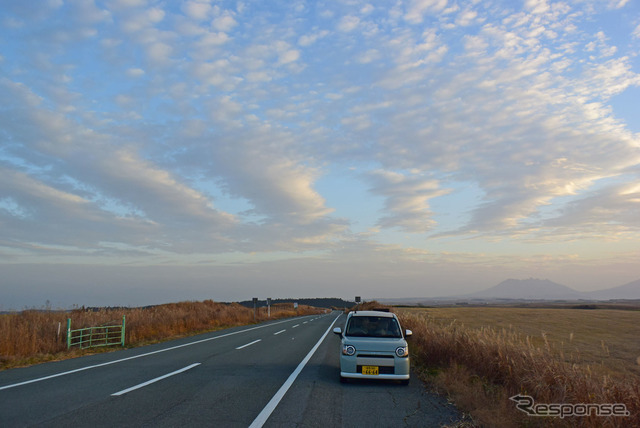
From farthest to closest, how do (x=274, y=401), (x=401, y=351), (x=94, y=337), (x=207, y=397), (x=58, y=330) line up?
(x=94, y=337), (x=58, y=330), (x=401, y=351), (x=207, y=397), (x=274, y=401)

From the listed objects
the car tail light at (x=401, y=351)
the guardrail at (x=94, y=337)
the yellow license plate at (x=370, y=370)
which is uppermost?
the car tail light at (x=401, y=351)

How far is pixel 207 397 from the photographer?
8227 mm

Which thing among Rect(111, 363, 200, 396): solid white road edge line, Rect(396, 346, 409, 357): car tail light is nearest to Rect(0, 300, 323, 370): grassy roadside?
→ Rect(111, 363, 200, 396): solid white road edge line

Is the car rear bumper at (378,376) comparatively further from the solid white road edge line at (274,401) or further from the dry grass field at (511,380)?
the solid white road edge line at (274,401)

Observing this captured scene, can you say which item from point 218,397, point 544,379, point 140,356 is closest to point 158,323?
point 140,356

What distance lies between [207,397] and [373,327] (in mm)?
4799

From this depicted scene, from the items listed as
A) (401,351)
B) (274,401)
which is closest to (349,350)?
(401,351)

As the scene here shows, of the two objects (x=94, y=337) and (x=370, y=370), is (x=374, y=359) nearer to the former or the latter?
(x=370, y=370)

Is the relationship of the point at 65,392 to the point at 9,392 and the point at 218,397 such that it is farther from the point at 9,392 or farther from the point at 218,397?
the point at 218,397

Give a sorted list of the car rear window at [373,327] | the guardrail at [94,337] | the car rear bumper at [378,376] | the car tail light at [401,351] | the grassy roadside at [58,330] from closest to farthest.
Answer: the car rear bumper at [378,376], the car tail light at [401,351], the car rear window at [373,327], the grassy roadside at [58,330], the guardrail at [94,337]

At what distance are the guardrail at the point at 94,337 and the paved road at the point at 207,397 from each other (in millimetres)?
5049

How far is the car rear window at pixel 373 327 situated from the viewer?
11.0m

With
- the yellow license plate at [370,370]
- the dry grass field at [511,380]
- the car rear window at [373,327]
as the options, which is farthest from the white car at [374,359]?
the dry grass field at [511,380]

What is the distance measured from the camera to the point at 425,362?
13.0 meters
